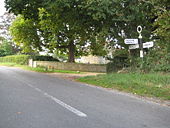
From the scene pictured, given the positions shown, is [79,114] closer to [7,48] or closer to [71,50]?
[71,50]

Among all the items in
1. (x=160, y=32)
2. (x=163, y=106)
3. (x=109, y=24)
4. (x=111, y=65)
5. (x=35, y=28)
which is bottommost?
(x=163, y=106)

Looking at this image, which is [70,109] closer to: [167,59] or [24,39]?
[167,59]

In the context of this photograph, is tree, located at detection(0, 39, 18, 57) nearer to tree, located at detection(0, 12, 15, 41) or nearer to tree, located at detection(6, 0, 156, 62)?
tree, located at detection(0, 12, 15, 41)

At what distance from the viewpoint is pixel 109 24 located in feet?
50.3

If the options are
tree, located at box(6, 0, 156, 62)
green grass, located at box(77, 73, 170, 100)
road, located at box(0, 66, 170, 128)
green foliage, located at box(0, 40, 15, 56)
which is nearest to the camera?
road, located at box(0, 66, 170, 128)

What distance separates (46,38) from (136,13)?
17054mm

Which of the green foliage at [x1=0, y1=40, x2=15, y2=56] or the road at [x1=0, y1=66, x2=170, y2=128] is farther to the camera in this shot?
the green foliage at [x1=0, y1=40, x2=15, y2=56]

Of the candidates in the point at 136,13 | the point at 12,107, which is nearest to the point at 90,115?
the point at 12,107

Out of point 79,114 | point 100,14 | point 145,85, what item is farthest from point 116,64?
point 79,114

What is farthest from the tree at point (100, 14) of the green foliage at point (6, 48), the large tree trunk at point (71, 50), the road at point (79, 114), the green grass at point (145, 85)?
the green foliage at point (6, 48)

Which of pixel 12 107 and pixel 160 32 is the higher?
pixel 160 32

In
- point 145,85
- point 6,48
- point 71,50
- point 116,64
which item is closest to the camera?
point 145,85

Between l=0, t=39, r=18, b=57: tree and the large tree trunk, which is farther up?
l=0, t=39, r=18, b=57: tree

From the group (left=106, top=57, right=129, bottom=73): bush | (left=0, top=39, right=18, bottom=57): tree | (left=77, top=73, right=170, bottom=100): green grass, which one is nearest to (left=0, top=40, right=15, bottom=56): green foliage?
(left=0, top=39, right=18, bottom=57): tree
